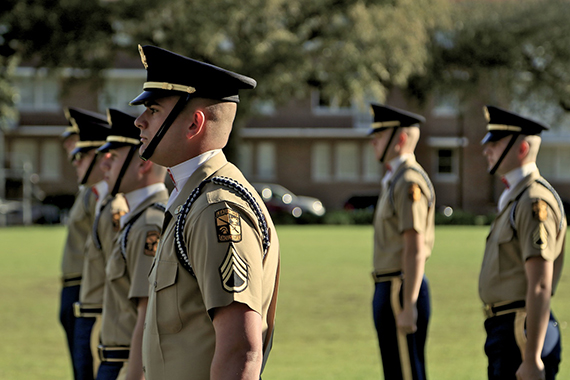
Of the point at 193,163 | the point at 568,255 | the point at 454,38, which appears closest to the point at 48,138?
the point at 454,38

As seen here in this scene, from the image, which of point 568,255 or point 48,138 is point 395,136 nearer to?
point 568,255

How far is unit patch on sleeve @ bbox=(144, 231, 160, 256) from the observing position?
12.8 ft

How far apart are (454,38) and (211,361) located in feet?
109

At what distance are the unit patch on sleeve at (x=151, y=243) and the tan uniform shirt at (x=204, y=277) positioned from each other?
1.20 meters

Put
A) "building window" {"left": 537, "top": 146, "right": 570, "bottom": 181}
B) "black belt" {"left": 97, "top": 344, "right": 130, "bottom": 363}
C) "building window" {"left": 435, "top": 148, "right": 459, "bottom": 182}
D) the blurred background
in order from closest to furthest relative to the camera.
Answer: "black belt" {"left": 97, "top": 344, "right": 130, "bottom": 363}, the blurred background, "building window" {"left": 435, "top": 148, "right": 459, "bottom": 182}, "building window" {"left": 537, "top": 146, "right": 570, "bottom": 181}

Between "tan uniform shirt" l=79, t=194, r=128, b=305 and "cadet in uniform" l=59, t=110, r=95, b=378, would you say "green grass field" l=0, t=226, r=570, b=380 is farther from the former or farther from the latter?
"tan uniform shirt" l=79, t=194, r=128, b=305

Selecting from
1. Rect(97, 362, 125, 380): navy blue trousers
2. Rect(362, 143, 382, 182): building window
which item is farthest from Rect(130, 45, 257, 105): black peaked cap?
Rect(362, 143, 382, 182): building window

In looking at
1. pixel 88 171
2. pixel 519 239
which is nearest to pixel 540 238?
pixel 519 239

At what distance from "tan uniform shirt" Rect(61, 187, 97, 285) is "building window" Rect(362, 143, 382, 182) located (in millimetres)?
42103

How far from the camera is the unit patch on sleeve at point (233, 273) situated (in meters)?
2.38

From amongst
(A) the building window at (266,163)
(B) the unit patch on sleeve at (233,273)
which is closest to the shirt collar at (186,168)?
(B) the unit patch on sleeve at (233,273)

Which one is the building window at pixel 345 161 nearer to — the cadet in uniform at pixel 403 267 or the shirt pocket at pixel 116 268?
the cadet in uniform at pixel 403 267

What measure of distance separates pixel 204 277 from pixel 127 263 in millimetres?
1699

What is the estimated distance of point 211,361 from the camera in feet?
8.31
